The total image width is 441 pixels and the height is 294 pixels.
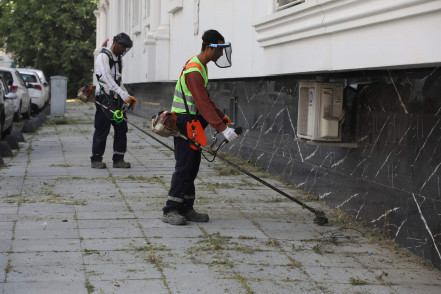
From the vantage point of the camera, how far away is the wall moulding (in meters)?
5.38

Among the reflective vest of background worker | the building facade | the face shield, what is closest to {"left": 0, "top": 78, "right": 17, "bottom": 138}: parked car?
the face shield

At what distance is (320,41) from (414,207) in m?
1.96

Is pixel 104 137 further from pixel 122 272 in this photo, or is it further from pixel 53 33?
pixel 53 33

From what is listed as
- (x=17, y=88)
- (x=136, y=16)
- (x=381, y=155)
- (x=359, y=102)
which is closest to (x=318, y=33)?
(x=359, y=102)

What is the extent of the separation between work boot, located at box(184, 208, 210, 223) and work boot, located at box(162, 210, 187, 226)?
142 millimetres

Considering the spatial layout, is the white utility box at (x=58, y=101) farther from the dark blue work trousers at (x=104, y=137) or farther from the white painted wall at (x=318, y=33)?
the dark blue work trousers at (x=104, y=137)

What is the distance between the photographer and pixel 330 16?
6793 millimetres

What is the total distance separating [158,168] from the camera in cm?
1103

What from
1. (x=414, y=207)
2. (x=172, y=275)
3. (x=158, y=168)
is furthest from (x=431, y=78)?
(x=158, y=168)

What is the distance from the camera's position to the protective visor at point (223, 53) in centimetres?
692

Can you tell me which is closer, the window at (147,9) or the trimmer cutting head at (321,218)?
the trimmer cutting head at (321,218)

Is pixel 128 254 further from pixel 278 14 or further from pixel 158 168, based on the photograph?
pixel 158 168

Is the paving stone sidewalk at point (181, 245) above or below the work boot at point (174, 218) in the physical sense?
A: below

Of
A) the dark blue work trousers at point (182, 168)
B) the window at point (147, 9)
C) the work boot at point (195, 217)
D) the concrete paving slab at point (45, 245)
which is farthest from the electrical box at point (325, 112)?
the window at point (147, 9)
